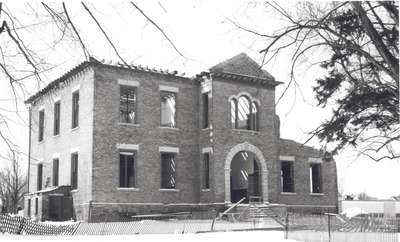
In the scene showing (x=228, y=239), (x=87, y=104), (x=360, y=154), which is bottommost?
(x=228, y=239)

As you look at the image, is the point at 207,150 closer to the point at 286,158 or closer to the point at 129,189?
the point at 129,189

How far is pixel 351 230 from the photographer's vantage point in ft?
47.7

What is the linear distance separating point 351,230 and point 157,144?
14.4 m

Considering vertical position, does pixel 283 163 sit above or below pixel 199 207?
above

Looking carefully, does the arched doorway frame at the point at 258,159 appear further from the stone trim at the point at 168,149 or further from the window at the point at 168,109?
the window at the point at 168,109

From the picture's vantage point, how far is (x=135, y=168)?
87.5 feet

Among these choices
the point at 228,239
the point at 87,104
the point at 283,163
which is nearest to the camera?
the point at 228,239

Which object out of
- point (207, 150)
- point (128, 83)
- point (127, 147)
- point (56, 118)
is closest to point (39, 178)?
point (56, 118)

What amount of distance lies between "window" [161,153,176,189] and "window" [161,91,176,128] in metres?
1.71

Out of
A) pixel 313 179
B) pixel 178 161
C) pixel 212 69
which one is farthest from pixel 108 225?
pixel 313 179

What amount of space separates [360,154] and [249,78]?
1655cm

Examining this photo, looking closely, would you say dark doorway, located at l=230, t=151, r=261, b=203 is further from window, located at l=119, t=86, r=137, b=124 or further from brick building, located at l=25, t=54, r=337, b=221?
window, located at l=119, t=86, r=137, b=124

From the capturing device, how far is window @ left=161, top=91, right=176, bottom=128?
28594 millimetres

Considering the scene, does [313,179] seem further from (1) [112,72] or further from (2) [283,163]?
(1) [112,72]
